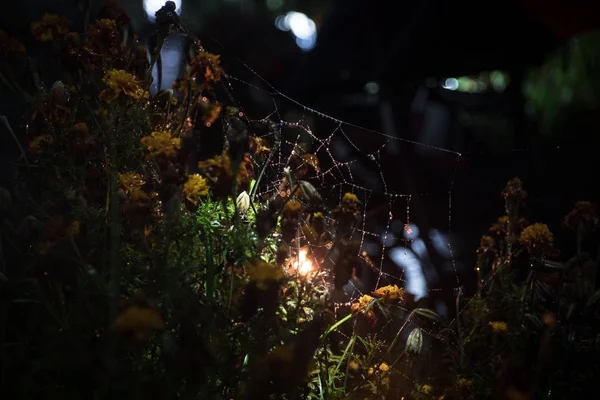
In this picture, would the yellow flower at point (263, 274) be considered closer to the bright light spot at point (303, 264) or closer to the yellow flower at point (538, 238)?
the bright light spot at point (303, 264)

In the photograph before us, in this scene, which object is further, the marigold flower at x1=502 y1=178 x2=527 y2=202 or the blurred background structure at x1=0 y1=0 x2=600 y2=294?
the blurred background structure at x1=0 y1=0 x2=600 y2=294

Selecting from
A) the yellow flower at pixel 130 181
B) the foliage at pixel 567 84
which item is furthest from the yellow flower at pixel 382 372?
the foliage at pixel 567 84

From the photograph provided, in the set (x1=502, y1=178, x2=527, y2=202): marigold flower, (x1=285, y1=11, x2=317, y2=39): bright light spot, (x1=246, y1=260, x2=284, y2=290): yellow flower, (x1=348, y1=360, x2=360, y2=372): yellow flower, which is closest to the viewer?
(x1=246, y1=260, x2=284, y2=290): yellow flower

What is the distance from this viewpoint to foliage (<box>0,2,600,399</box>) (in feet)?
3.25

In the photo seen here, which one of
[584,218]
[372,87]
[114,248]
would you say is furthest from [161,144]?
[372,87]

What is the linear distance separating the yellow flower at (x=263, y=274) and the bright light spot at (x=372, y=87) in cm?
208

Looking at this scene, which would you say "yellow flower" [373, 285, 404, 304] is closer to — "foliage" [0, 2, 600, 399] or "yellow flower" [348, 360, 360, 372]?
"foliage" [0, 2, 600, 399]

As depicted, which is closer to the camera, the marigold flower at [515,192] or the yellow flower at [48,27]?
the yellow flower at [48,27]

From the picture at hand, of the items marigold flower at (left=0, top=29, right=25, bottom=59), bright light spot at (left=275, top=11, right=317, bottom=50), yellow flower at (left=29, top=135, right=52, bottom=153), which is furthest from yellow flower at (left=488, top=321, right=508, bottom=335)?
bright light spot at (left=275, top=11, right=317, bottom=50)

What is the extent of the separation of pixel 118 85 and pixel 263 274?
529 mm

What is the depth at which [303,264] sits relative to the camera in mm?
→ 1370

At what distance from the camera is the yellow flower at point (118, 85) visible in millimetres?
1192

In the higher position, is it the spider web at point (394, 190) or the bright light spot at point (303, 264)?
the spider web at point (394, 190)

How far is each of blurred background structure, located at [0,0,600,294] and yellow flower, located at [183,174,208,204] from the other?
121 centimetres
